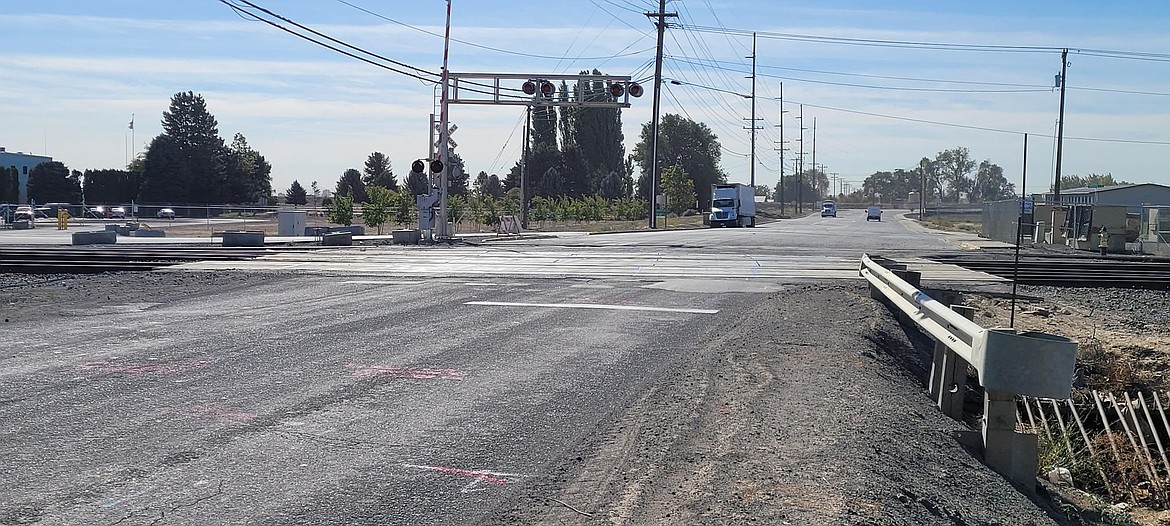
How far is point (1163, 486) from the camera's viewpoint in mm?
8125

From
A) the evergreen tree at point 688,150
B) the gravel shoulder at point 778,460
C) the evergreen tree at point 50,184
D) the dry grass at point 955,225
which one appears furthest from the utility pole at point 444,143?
the evergreen tree at point 688,150

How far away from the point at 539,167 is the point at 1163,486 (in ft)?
379

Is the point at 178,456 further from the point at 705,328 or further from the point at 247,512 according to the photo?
the point at 705,328

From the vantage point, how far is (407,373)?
29.8 ft

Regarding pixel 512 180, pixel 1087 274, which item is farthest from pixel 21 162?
pixel 1087 274

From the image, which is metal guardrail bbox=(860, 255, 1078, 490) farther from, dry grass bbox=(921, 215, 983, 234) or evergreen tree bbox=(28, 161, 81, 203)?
evergreen tree bbox=(28, 161, 81, 203)

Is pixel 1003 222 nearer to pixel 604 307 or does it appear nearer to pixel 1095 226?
pixel 1095 226

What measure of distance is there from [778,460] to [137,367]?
5802 millimetres

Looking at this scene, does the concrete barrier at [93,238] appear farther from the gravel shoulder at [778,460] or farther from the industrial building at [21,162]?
the industrial building at [21,162]

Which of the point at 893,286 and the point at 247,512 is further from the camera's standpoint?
the point at 893,286

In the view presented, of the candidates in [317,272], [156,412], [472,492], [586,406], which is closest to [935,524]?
[472,492]

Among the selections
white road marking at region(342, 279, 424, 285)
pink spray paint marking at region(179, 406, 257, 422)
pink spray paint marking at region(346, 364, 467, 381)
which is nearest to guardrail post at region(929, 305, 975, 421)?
pink spray paint marking at region(346, 364, 467, 381)

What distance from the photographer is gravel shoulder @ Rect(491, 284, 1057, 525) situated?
5137mm

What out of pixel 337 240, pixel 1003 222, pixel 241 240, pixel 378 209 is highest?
pixel 1003 222
